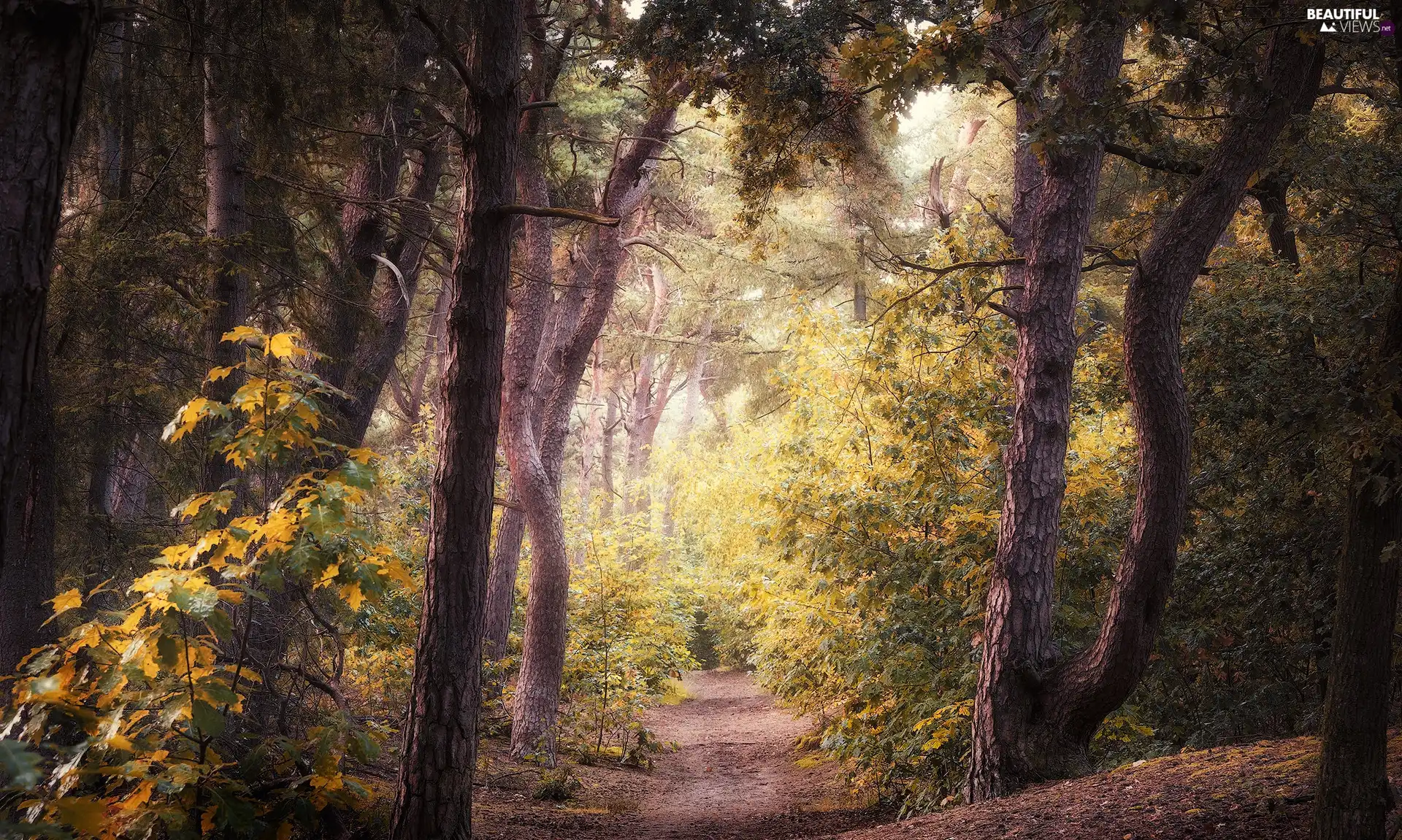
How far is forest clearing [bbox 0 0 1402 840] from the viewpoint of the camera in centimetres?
400

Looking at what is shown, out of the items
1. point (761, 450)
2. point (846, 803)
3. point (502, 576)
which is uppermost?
point (761, 450)

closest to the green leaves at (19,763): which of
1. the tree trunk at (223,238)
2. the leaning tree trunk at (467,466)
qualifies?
the leaning tree trunk at (467,466)

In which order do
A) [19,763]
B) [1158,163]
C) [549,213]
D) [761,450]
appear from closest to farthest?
[19,763] → [549,213] → [1158,163] → [761,450]

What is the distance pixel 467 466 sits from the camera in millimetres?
5562

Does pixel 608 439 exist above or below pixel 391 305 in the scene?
below

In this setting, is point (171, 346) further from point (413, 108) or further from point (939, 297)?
point (939, 297)

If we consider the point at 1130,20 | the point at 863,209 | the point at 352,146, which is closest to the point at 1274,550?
the point at 1130,20

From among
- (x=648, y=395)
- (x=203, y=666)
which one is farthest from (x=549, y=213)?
(x=648, y=395)

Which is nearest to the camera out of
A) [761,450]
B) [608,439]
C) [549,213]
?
[549,213]

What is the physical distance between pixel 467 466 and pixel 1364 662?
14.5 ft

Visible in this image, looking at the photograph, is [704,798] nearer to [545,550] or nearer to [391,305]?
[545,550]

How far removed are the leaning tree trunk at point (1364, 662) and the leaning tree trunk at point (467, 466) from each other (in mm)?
4135

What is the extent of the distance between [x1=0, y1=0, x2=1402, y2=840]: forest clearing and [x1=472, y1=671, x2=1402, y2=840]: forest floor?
0.06 metres

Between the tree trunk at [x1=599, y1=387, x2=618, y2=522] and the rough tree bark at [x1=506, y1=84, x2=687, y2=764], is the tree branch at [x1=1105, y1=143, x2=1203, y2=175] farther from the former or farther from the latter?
the tree trunk at [x1=599, y1=387, x2=618, y2=522]
